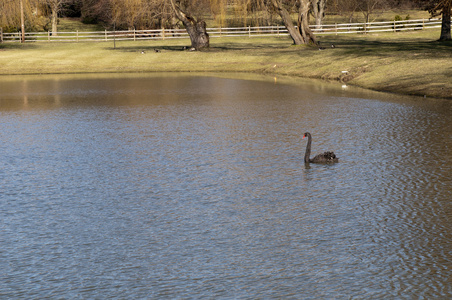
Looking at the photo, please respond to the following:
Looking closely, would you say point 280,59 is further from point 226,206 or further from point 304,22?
point 226,206

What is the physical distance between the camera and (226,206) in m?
12.2

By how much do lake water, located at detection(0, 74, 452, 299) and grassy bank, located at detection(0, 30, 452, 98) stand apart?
1050cm

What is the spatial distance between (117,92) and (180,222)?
76.9 ft

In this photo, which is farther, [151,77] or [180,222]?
[151,77]

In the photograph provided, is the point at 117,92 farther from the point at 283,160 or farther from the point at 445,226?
the point at 445,226

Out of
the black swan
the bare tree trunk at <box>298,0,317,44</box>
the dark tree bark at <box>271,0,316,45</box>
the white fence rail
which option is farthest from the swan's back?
the white fence rail

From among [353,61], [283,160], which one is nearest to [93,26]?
[353,61]

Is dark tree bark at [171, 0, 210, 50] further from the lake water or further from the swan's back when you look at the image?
the swan's back

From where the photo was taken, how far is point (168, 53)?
55438 mm

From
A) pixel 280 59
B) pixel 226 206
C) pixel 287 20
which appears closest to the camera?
pixel 226 206

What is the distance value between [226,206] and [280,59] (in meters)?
37.5

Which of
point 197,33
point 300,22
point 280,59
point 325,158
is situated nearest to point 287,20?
point 300,22

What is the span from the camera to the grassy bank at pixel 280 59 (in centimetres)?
3409

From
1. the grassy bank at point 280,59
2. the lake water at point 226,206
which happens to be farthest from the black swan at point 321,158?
the grassy bank at point 280,59
